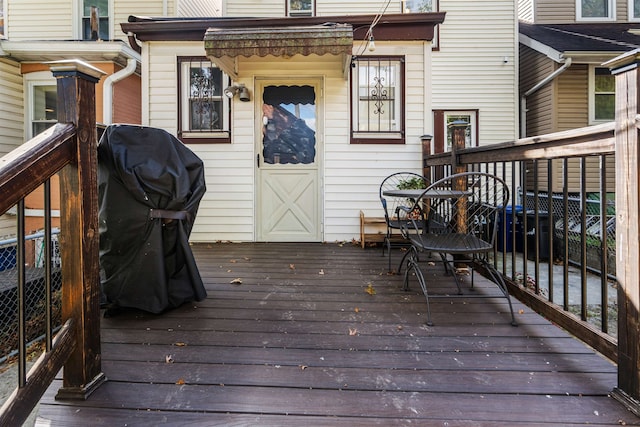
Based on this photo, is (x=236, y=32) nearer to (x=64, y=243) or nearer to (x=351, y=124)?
(x=351, y=124)

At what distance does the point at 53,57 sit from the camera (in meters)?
6.53

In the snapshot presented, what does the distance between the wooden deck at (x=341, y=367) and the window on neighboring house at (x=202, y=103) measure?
2.79m

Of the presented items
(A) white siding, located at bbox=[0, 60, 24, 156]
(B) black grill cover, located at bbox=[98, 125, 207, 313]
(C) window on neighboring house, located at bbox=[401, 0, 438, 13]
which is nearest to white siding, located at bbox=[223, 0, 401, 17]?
(C) window on neighboring house, located at bbox=[401, 0, 438, 13]

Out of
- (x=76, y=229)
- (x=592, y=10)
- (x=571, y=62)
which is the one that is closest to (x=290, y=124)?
(x=76, y=229)

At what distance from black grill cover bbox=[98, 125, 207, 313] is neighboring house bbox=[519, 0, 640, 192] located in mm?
8205

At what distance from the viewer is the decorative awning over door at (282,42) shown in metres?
3.76

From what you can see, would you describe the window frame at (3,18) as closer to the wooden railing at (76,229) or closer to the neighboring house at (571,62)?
the wooden railing at (76,229)

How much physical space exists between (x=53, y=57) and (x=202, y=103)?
3.90 m

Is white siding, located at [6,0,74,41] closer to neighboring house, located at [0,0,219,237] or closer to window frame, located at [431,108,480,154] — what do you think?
neighboring house, located at [0,0,219,237]

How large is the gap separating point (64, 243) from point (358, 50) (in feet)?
13.9

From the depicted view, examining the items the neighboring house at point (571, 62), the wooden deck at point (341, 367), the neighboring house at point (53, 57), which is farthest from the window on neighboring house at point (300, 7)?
the wooden deck at point (341, 367)

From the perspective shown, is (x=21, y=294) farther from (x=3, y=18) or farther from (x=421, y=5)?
(x=3, y=18)

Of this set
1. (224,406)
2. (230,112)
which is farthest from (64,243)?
(230,112)

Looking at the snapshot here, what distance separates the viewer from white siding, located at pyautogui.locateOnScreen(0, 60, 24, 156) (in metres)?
6.50
